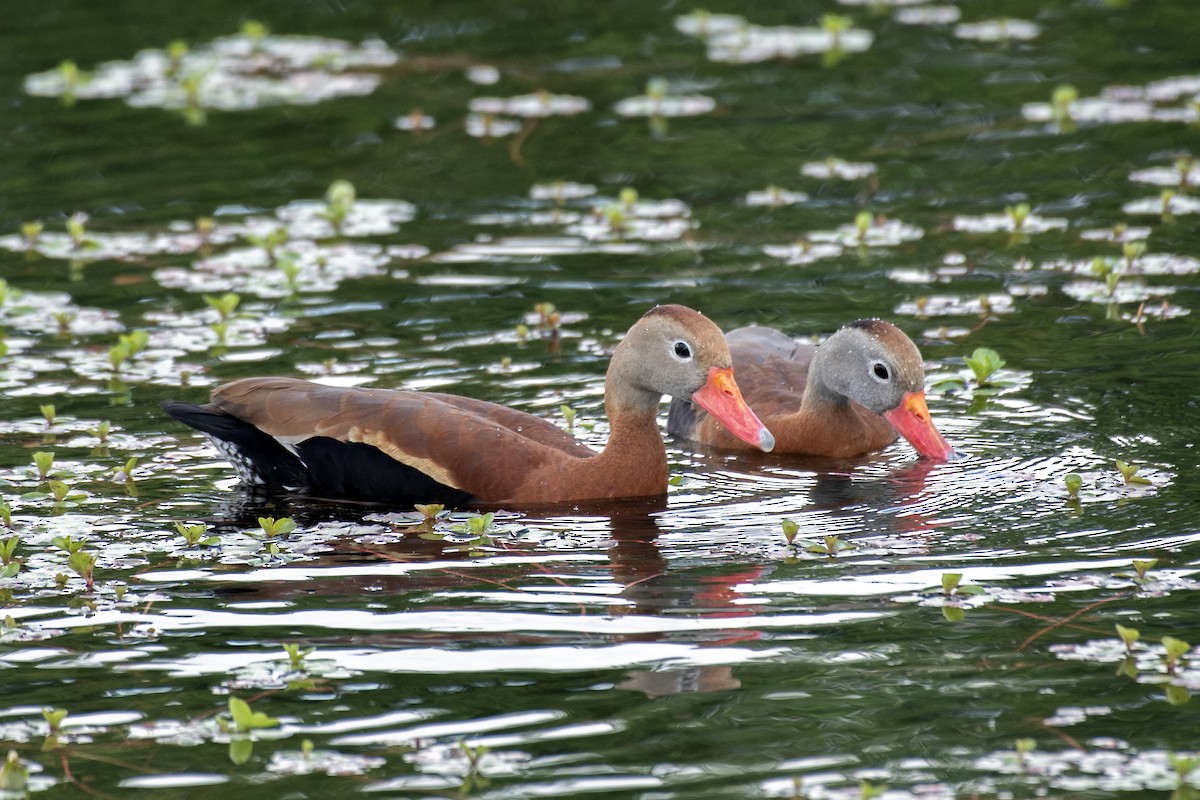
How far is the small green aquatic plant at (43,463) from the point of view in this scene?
27.7ft

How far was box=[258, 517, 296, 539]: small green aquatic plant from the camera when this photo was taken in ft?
24.8

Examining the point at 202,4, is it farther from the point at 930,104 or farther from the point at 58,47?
the point at 930,104

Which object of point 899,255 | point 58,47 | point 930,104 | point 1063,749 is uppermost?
point 58,47

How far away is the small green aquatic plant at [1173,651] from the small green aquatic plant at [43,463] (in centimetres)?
494

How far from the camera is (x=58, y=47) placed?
672 inches

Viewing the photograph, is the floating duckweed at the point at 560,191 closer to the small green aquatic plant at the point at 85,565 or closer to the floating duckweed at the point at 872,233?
the floating duckweed at the point at 872,233

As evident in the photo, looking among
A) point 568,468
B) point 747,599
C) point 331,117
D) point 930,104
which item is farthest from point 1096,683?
point 331,117

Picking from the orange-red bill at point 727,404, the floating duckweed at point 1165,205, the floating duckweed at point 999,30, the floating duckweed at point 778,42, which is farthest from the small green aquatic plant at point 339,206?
the floating duckweed at point 999,30

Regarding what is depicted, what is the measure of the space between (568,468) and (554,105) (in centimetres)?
726

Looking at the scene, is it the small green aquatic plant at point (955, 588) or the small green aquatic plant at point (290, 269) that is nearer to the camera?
the small green aquatic plant at point (955, 588)

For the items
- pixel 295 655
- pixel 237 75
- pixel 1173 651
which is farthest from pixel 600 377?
pixel 237 75

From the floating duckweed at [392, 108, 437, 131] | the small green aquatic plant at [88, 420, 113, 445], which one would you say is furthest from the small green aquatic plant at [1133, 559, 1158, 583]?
the floating duckweed at [392, 108, 437, 131]

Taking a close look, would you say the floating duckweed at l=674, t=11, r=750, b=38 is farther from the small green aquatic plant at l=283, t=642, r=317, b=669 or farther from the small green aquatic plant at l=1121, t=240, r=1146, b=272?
the small green aquatic plant at l=283, t=642, r=317, b=669

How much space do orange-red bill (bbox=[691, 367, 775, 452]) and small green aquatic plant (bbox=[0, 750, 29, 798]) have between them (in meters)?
3.99
